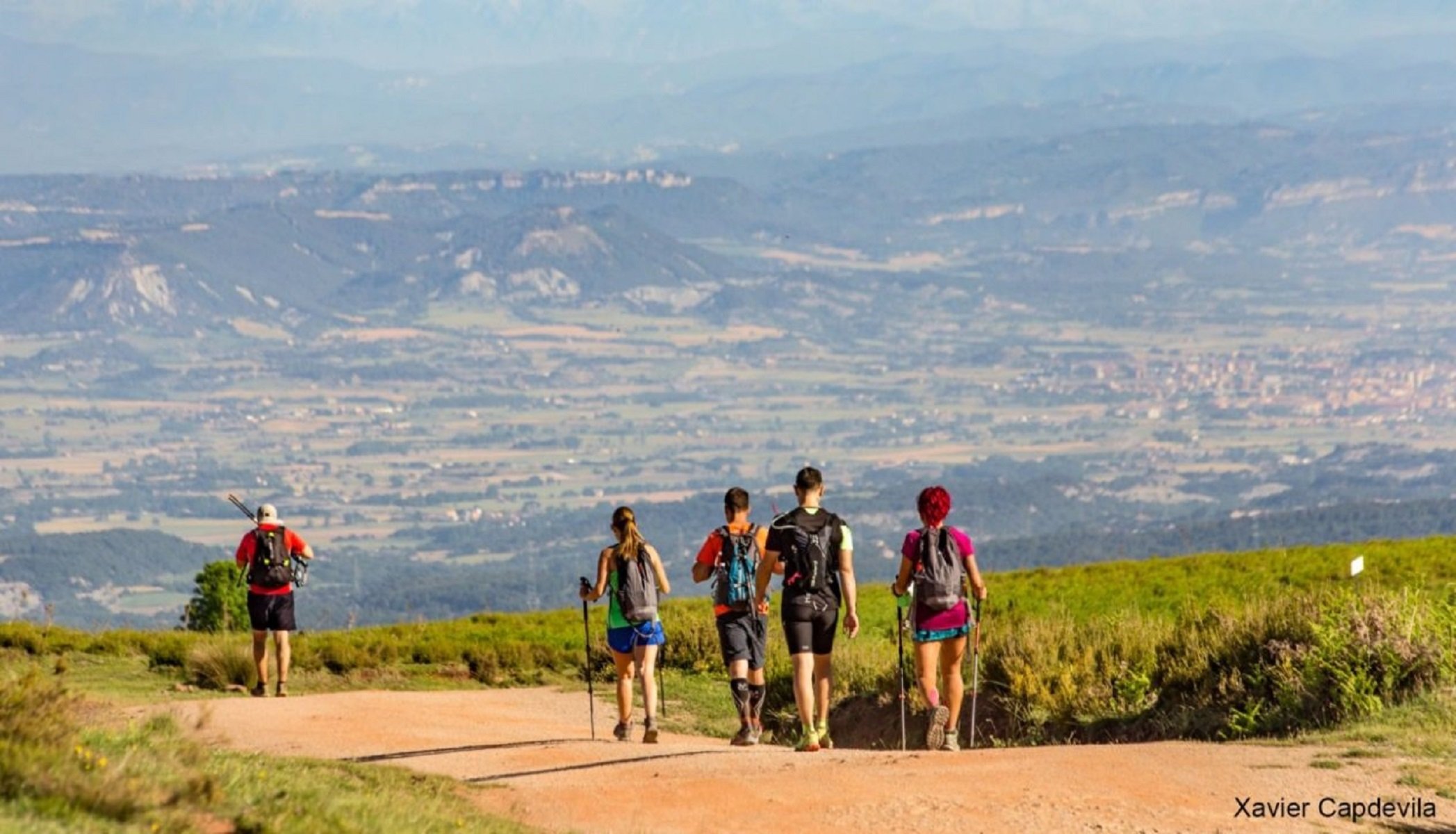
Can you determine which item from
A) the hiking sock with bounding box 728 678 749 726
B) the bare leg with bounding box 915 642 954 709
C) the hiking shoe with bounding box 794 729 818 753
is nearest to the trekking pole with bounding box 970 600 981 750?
the bare leg with bounding box 915 642 954 709

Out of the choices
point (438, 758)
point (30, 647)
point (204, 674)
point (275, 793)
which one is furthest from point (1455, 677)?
point (30, 647)

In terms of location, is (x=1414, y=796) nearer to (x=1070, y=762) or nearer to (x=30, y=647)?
(x=1070, y=762)

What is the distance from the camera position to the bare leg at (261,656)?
2092 cm

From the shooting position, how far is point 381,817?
1198cm

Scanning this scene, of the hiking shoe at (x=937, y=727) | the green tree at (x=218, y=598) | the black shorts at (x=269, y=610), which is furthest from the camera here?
the green tree at (x=218, y=598)

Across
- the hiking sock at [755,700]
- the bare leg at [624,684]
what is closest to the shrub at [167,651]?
the bare leg at [624,684]

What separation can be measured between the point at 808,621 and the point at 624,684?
2012mm

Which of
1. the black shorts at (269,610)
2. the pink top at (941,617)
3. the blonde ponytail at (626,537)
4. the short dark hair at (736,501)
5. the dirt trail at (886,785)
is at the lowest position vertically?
the dirt trail at (886,785)

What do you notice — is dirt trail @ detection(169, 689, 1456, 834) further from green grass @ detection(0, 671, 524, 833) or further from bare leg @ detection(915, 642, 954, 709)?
bare leg @ detection(915, 642, 954, 709)

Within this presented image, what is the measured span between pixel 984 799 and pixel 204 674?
36.7 feet

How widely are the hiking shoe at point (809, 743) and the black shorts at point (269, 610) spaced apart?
6158 millimetres

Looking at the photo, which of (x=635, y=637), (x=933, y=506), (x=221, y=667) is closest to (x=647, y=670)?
(x=635, y=637)

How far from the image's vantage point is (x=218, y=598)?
38406 mm

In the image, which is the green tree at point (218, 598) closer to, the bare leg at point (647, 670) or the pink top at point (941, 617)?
the bare leg at point (647, 670)
